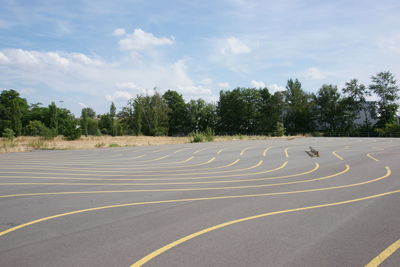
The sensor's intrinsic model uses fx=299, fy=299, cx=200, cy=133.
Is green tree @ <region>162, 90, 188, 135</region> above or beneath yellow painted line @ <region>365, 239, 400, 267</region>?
above

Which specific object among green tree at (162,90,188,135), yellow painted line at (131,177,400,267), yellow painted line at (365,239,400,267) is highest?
green tree at (162,90,188,135)

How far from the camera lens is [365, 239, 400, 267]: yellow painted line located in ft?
13.6

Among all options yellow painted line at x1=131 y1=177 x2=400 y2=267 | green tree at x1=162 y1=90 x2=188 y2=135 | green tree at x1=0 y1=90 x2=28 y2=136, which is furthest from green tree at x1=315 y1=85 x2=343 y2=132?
yellow painted line at x1=131 y1=177 x2=400 y2=267

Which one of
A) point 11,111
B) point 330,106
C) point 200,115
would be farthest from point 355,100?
point 11,111

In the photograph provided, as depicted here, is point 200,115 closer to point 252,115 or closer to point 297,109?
point 252,115

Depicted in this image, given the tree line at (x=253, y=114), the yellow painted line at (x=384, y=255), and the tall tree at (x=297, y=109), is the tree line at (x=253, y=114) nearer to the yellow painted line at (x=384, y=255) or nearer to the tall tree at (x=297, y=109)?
the tall tree at (x=297, y=109)

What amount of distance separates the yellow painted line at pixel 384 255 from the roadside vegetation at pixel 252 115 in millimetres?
52435

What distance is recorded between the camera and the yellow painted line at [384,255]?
164 inches

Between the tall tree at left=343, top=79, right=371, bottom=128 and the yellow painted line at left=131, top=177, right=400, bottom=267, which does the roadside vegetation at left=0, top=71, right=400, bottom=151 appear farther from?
the yellow painted line at left=131, top=177, right=400, bottom=267

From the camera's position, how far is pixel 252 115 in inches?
3127

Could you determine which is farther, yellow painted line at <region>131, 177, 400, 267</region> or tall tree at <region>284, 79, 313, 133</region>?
tall tree at <region>284, 79, 313, 133</region>

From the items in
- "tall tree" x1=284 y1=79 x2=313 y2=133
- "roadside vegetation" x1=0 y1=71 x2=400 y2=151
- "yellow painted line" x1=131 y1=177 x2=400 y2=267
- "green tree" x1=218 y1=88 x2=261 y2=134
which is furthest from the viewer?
"green tree" x1=218 y1=88 x2=261 y2=134

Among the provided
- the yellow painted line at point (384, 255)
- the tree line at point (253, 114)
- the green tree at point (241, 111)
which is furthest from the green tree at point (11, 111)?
the yellow painted line at point (384, 255)

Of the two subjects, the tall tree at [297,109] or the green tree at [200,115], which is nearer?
the tall tree at [297,109]
